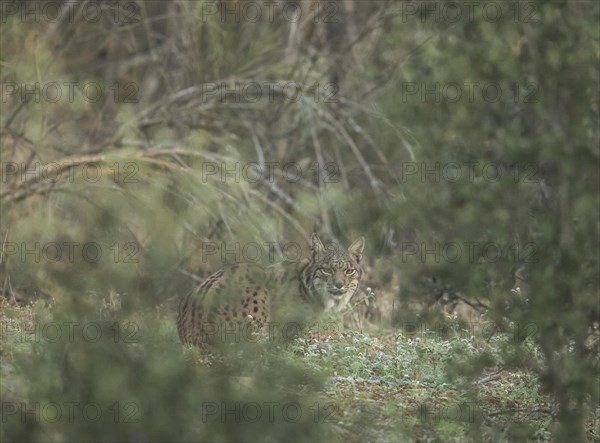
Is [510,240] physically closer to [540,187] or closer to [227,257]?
[540,187]

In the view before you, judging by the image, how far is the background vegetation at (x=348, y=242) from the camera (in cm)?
499

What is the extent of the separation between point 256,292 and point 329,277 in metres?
1.01

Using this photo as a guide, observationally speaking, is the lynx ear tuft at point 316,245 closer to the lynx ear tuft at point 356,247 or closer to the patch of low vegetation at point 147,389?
the lynx ear tuft at point 356,247

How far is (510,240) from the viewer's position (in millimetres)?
6594

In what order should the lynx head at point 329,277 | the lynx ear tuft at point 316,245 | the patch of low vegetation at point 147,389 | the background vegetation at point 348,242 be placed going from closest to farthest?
the patch of low vegetation at point 147,389, the background vegetation at point 348,242, the lynx head at point 329,277, the lynx ear tuft at point 316,245

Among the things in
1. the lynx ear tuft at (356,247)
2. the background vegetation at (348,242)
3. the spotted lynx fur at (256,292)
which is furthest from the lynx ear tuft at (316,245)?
the background vegetation at (348,242)

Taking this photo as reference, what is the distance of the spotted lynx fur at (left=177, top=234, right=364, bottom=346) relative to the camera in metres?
7.89

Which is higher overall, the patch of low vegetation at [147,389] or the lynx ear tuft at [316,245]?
the patch of low vegetation at [147,389]

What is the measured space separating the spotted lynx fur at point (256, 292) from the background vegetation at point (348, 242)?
12.5 inches

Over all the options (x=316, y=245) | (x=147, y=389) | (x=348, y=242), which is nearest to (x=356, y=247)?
(x=316, y=245)

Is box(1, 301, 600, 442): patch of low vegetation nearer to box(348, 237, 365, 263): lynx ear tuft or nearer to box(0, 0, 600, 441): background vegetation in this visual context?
box(0, 0, 600, 441): background vegetation

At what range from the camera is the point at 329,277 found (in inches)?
362

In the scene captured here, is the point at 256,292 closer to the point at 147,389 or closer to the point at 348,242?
the point at 348,242

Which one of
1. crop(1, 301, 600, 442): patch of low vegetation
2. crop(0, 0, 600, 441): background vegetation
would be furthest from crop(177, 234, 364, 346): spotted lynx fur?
crop(1, 301, 600, 442): patch of low vegetation
